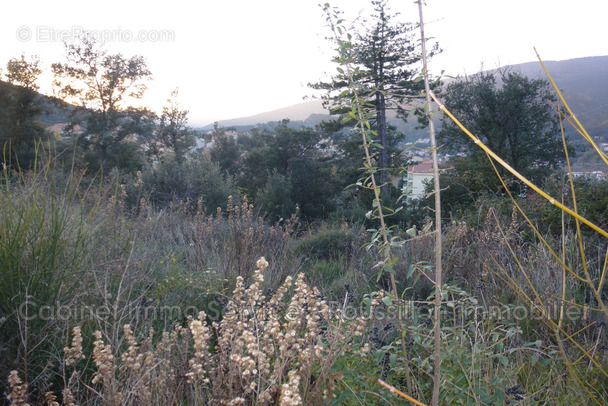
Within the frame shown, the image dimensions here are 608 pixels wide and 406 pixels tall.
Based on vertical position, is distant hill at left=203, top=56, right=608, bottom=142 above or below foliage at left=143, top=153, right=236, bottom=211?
above

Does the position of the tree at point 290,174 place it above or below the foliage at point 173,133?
below

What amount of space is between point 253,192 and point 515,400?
2616cm

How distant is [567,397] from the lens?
6.65ft

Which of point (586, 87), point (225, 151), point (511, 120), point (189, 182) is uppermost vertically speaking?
point (586, 87)

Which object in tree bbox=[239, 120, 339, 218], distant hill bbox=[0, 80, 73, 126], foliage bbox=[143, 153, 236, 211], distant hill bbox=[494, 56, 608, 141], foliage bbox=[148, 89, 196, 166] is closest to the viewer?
foliage bbox=[143, 153, 236, 211]

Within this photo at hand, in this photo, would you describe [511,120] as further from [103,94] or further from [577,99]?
[103,94]

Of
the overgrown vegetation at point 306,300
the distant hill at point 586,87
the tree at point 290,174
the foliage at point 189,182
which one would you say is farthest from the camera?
the tree at point 290,174

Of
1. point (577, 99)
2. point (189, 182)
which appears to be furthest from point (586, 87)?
point (189, 182)

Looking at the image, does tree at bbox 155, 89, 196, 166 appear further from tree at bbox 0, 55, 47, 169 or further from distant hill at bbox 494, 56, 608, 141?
distant hill at bbox 494, 56, 608, 141

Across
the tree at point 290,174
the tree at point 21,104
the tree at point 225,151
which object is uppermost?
the tree at point 21,104

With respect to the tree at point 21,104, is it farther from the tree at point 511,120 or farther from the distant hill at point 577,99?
the tree at point 511,120

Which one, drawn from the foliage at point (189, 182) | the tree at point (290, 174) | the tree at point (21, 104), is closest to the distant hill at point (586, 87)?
the foliage at point (189, 182)

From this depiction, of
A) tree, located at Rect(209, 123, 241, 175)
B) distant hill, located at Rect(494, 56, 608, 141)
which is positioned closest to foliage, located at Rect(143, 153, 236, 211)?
distant hill, located at Rect(494, 56, 608, 141)

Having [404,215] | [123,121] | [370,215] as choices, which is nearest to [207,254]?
[370,215]
